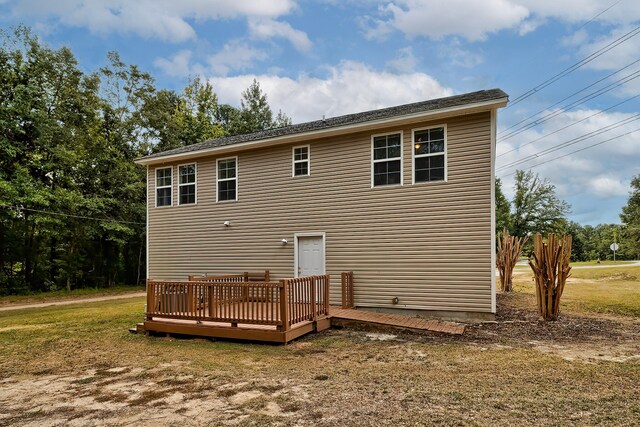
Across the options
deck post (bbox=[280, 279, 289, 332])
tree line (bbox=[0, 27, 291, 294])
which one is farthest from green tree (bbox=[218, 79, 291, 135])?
deck post (bbox=[280, 279, 289, 332])

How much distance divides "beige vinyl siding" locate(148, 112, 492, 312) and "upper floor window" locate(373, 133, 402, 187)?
166 millimetres

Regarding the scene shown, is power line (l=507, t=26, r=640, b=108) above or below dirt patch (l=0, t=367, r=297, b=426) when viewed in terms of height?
above

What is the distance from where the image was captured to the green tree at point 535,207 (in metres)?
40.2

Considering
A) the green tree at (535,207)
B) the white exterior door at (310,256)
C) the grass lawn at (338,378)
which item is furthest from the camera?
the green tree at (535,207)

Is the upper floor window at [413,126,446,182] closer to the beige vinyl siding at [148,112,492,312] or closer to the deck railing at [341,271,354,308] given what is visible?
the beige vinyl siding at [148,112,492,312]

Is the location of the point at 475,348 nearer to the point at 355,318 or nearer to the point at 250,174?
the point at 355,318

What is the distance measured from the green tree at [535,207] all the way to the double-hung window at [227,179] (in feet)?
124

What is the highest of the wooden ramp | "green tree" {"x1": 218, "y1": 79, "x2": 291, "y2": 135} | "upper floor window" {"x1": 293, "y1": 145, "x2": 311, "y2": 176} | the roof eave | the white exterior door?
→ "green tree" {"x1": 218, "y1": 79, "x2": 291, "y2": 135}

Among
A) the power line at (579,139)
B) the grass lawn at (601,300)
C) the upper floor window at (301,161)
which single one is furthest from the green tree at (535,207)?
the upper floor window at (301,161)

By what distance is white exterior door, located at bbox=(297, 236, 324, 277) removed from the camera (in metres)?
10.1

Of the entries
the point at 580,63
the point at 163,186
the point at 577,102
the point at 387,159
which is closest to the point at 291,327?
the point at 387,159

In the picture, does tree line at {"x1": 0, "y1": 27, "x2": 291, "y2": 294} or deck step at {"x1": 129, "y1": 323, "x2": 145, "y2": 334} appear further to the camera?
tree line at {"x1": 0, "y1": 27, "x2": 291, "y2": 294}

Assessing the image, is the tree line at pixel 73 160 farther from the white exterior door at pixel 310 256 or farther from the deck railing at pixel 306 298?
the deck railing at pixel 306 298

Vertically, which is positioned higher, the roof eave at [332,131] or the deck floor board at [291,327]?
the roof eave at [332,131]
